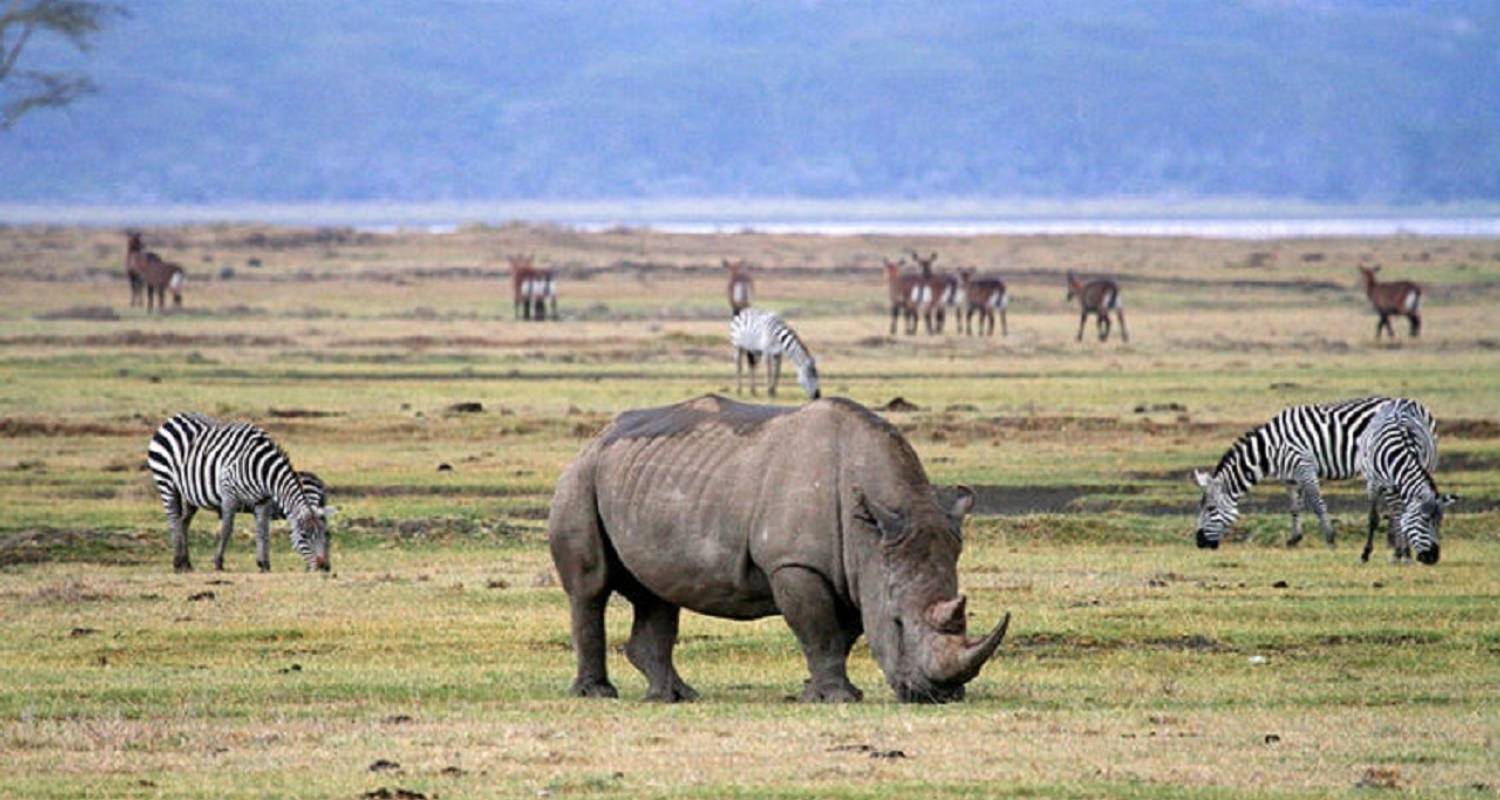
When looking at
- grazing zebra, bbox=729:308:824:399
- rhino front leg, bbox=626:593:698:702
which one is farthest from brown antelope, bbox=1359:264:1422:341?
rhino front leg, bbox=626:593:698:702

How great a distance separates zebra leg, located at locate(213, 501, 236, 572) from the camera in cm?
2239

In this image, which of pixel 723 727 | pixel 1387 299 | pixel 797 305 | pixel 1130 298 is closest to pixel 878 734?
pixel 723 727

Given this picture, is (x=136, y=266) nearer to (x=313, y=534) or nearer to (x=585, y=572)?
(x=313, y=534)

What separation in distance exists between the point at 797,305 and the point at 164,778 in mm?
57346

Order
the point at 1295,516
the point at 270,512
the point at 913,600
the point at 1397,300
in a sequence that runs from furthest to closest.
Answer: the point at 1397,300 → the point at 1295,516 → the point at 270,512 → the point at 913,600

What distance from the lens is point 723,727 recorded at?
1332 cm

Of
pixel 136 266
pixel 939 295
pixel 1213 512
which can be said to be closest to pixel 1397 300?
pixel 939 295

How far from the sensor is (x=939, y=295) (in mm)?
61344

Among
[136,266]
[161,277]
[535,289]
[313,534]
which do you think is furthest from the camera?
[136,266]

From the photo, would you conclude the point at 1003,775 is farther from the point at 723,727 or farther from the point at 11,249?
the point at 11,249

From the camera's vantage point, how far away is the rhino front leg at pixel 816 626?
46.7 feet

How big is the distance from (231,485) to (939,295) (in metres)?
39.9

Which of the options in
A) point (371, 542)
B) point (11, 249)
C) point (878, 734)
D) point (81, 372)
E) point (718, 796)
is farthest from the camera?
point (11, 249)

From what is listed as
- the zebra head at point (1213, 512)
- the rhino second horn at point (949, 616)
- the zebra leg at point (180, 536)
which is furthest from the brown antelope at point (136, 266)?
the rhino second horn at point (949, 616)
